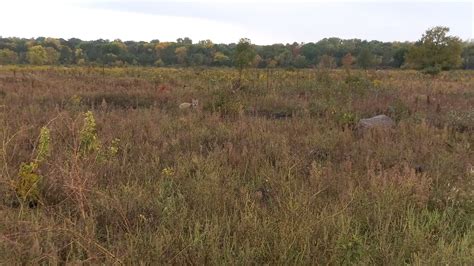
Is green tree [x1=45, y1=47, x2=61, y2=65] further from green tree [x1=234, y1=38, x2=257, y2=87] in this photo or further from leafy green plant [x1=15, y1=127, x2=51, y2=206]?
leafy green plant [x1=15, y1=127, x2=51, y2=206]

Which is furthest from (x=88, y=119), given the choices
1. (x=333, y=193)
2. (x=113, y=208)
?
(x=333, y=193)

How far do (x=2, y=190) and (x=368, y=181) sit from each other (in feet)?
11.8

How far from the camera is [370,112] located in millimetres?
9516

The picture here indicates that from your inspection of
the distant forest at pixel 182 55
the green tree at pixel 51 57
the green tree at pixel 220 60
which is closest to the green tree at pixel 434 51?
the distant forest at pixel 182 55

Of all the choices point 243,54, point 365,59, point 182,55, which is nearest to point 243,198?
point 243,54

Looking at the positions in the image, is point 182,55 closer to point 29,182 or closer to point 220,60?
point 220,60

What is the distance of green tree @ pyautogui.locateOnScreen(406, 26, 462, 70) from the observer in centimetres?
4284

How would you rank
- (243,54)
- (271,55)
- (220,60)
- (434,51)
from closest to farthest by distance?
(243,54)
(434,51)
(220,60)
(271,55)

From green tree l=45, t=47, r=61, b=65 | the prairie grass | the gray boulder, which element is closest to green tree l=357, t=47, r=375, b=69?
the gray boulder

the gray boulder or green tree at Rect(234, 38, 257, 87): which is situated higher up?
green tree at Rect(234, 38, 257, 87)

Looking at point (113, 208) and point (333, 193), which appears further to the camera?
point (333, 193)

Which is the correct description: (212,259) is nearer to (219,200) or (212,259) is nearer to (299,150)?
(219,200)

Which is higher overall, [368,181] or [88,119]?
[88,119]

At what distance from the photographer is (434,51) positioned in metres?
42.9
